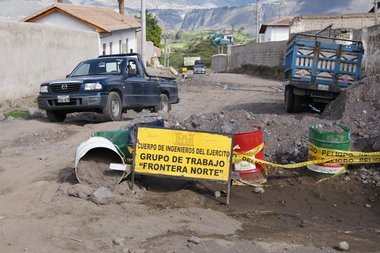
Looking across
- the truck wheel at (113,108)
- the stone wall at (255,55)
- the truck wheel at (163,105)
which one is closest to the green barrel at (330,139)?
the truck wheel at (113,108)

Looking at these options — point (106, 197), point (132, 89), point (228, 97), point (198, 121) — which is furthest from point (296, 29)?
point (106, 197)

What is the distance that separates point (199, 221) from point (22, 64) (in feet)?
49.5

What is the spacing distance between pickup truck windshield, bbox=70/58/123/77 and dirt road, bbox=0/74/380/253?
4.82 metres

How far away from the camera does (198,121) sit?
405 inches

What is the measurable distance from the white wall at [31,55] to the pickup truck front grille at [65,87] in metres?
5.13

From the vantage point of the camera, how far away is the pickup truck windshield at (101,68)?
14.7 m

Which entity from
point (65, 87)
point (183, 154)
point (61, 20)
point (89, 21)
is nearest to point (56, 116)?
point (65, 87)

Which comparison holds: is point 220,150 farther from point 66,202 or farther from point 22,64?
point 22,64

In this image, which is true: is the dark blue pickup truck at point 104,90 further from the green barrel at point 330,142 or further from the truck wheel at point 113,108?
the green barrel at point 330,142

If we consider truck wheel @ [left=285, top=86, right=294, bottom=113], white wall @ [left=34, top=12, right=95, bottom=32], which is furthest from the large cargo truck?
white wall @ [left=34, top=12, right=95, bottom=32]

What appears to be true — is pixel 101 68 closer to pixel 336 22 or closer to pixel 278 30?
pixel 336 22

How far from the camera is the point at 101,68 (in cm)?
1484

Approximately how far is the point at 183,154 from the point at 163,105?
31.6 feet

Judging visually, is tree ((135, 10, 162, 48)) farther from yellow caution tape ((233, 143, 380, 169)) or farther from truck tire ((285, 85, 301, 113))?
yellow caution tape ((233, 143, 380, 169))
